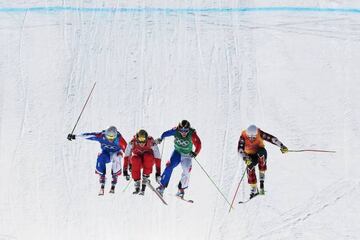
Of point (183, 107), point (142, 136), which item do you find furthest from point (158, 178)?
point (183, 107)

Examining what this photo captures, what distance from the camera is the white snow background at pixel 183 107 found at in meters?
17.1

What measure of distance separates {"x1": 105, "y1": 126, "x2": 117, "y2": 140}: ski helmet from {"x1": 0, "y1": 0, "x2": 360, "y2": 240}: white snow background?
5.18 ft

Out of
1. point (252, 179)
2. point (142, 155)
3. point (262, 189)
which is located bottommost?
point (262, 189)

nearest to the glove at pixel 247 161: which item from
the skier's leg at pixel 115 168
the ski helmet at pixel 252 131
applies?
the ski helmet at pixel 252 131

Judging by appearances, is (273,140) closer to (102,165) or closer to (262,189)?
(262,189)

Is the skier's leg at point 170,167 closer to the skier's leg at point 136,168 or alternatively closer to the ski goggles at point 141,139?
the skier's leg at point 136,168

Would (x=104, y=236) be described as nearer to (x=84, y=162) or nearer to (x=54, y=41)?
(x=84, y=162)

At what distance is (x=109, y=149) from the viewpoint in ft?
55.0

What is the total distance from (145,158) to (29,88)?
459 cm

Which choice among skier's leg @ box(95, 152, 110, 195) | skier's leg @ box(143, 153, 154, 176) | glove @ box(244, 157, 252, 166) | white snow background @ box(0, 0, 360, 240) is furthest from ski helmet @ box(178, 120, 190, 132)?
white snow background @ box(0, 0, 360, 240)

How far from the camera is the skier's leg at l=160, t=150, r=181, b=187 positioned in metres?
16.8

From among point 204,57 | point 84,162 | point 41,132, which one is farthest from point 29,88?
point 204,57

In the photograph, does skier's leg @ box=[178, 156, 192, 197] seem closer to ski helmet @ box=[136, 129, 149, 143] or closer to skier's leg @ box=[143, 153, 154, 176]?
skier's leg @ box=[143, 153, 154, 176]

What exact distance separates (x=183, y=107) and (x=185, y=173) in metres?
2.72
